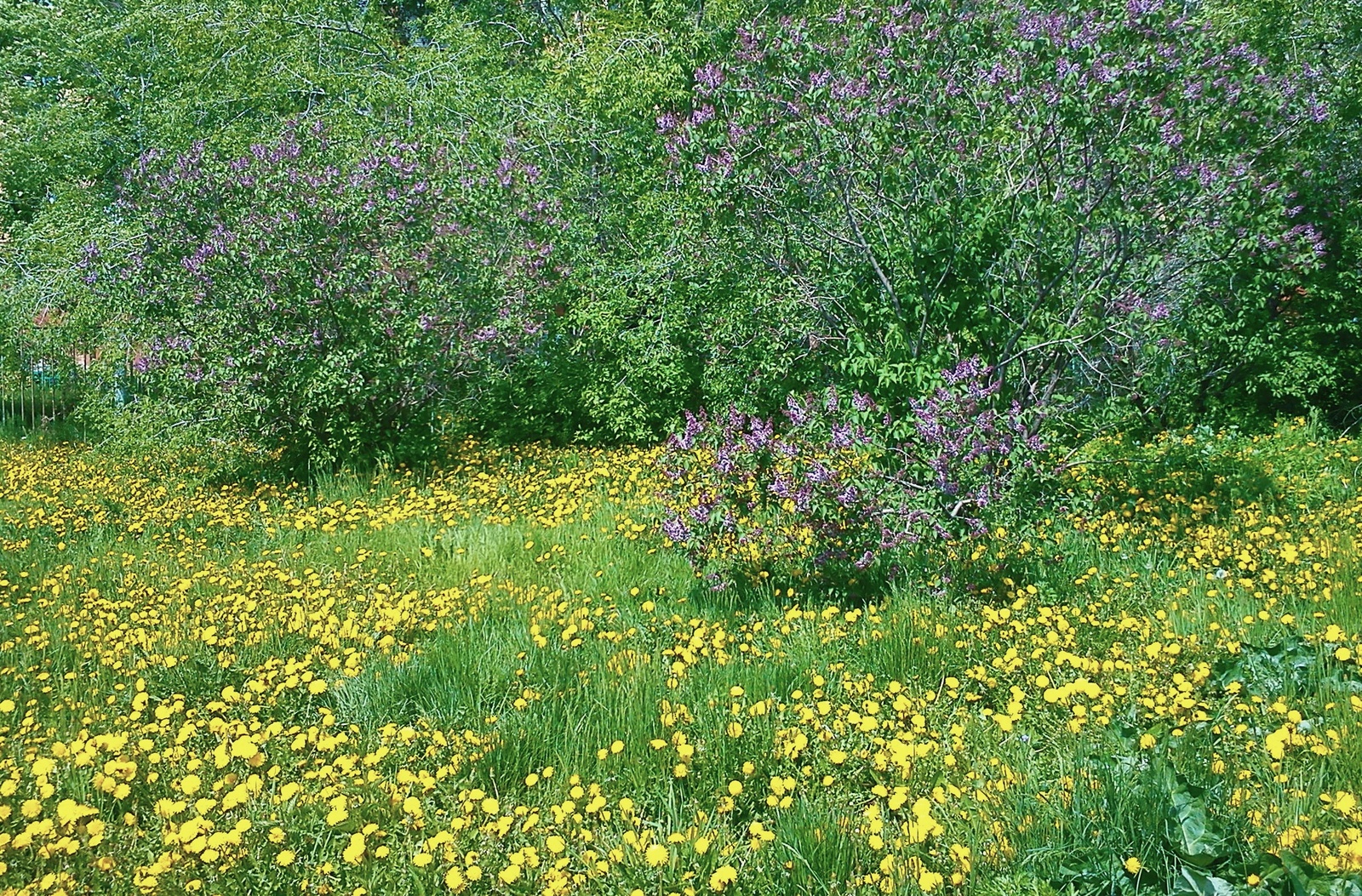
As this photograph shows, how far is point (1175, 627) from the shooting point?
396cm

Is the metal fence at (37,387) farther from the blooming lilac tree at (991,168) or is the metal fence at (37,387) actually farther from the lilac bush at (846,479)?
the lilac bush at (846,479)

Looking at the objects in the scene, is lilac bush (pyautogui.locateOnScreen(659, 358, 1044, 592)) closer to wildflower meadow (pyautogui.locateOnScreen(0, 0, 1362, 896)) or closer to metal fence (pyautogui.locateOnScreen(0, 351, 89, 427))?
wildflower meadow (pyautogui.locateOnScreen(0, 0, 1362, 896))

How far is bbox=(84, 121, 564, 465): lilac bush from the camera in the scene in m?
8.06

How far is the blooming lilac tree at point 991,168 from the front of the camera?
5.16 metres

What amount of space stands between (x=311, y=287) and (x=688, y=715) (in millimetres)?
6108

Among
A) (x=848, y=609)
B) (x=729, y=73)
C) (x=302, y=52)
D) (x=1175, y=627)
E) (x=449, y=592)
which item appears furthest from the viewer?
(x=302, y=52)

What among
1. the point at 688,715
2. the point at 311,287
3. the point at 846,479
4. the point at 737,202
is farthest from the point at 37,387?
the point at 688,715

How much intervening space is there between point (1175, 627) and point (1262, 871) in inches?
76.2

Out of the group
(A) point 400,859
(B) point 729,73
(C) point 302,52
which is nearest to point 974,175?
(B) point 729,73

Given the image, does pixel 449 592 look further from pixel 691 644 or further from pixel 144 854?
pixel 144 854

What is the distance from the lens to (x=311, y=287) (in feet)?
26.8

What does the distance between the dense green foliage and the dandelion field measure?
1352 mm

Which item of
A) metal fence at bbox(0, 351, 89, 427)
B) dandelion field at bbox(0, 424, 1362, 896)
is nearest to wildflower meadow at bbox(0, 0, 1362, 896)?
dandelion field at bbox(0, 424, 1362, 896)

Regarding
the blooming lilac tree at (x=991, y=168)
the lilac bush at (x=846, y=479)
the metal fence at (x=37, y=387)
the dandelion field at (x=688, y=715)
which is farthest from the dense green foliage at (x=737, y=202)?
the dandelion field at (x=688, y=715)
